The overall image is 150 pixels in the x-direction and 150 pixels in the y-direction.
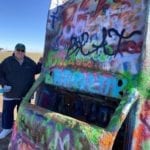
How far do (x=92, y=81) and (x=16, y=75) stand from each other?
278 cm

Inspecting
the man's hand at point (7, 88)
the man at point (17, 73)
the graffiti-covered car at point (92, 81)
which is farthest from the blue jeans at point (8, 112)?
the graffiti-covered car at point (92, 81)

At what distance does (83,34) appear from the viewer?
14.4ft

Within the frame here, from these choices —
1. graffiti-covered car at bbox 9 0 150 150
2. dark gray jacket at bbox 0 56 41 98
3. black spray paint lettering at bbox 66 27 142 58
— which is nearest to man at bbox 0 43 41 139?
dark gray jacket at bbox 0 56 41 98

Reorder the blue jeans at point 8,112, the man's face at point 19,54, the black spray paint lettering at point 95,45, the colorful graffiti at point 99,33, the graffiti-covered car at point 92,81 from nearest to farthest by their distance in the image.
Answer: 1. the graffiti-covered car at point 92,81
2. the colorful graffiti at point 99,33
3. the black spray paint lettering at point 95,45
4. the man's face at point 19,54
5. the blue jeans at point 8,112

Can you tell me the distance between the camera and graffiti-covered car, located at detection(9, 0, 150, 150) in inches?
130

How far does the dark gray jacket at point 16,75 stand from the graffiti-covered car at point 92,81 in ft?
4.56

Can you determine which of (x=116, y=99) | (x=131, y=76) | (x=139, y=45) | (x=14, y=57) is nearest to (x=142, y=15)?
(x=139, y=45)

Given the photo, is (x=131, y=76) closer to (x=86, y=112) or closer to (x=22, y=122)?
(x=86, y=112)

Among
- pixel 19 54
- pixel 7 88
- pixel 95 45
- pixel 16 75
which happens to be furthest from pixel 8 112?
pixel 95 45

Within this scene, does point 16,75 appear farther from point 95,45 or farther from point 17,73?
point 95,45

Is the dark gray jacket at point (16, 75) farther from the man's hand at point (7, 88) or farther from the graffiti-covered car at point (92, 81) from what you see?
the graffiti-covered car at point (92, 81)

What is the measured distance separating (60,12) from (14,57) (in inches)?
66.9

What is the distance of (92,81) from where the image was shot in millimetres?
3938

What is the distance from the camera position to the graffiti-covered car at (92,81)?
331cm
